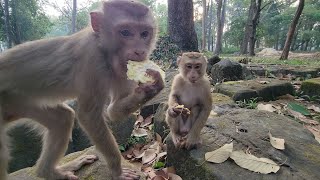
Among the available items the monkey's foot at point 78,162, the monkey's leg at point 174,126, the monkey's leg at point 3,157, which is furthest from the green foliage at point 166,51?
the monkey's leg at point 3,157

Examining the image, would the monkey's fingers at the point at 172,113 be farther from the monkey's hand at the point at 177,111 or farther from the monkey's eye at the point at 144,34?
the monkey's eye at the point at 144,34

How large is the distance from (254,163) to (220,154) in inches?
12.5

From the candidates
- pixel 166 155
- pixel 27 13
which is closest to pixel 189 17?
pixel 166 155

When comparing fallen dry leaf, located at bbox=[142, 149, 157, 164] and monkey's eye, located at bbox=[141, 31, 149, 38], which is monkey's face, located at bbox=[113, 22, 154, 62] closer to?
monkey's eye, located at bbox=[141, 31, 149, 38]

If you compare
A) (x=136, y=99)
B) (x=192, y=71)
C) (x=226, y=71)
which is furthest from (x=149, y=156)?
(x=226, y=71)

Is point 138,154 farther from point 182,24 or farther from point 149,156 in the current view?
point 182,24

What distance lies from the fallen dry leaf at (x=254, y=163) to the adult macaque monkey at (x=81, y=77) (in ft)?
3.17

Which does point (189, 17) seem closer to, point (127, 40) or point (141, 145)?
point (141, 145)

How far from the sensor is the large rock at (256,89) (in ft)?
18.6

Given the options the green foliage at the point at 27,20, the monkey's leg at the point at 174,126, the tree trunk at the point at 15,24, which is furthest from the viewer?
the green foliage at the point at 27,20

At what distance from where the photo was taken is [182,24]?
390 inches

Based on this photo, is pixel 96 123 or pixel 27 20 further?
pixel 27 20

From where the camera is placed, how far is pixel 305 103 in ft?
20.1

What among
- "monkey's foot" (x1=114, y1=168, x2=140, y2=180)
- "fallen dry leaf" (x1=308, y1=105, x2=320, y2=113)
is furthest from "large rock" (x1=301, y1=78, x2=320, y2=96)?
"monkey's foot" (x1=114, y1=168, x2=140, y2=180)
